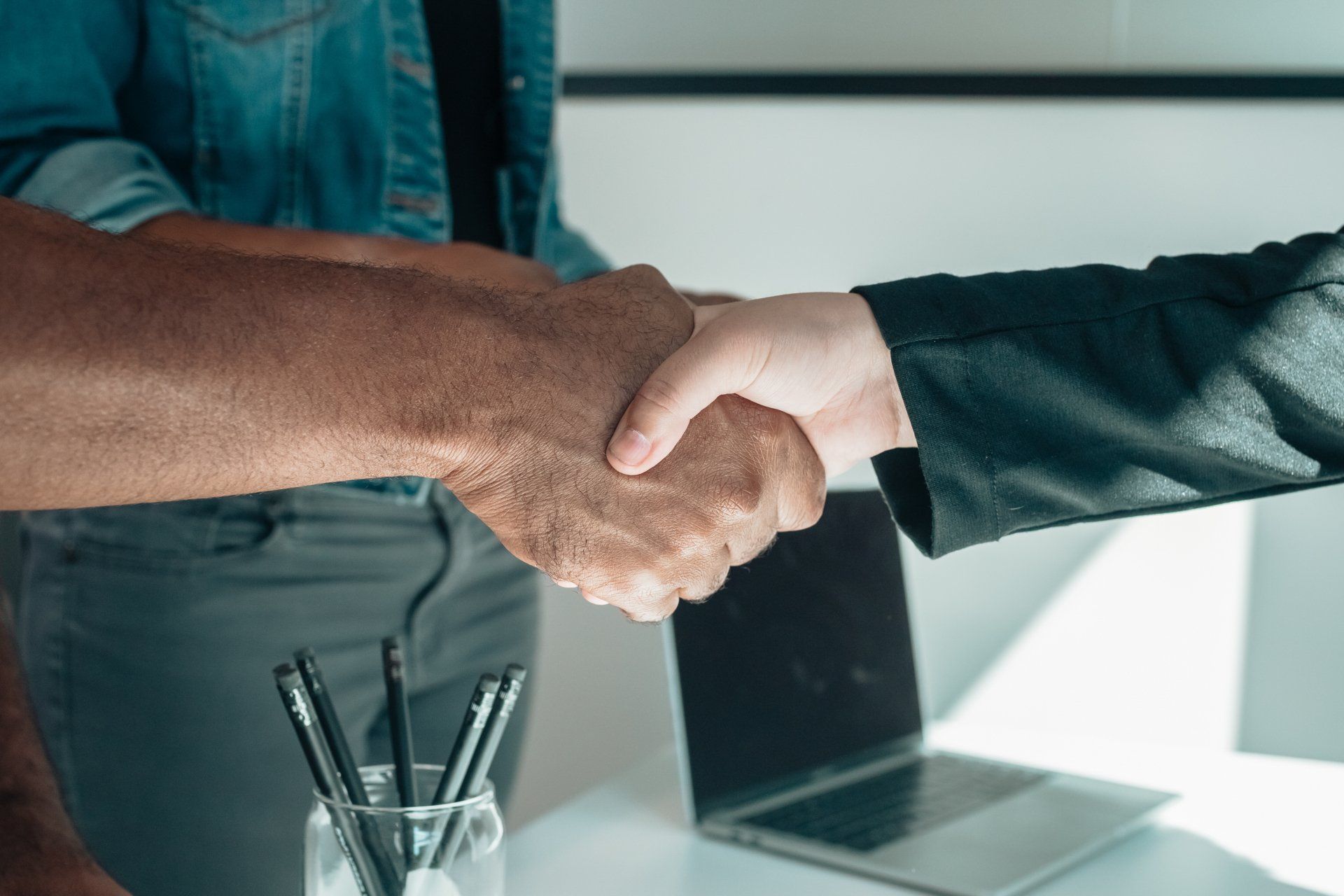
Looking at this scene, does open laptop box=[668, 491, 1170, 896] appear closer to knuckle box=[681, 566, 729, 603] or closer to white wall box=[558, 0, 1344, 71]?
knuckle box=[681, 566, 729, 603]

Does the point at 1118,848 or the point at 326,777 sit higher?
the point at 326,777

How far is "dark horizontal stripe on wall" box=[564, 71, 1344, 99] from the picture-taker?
4.48 feet

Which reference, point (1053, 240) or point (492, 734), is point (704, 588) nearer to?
point (492, 734)

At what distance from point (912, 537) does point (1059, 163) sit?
839 mm

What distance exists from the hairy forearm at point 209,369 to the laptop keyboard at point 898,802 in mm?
476

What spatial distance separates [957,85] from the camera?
1.46 m

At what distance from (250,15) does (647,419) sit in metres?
0.55

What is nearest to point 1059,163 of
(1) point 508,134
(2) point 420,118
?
(1) point 508,134

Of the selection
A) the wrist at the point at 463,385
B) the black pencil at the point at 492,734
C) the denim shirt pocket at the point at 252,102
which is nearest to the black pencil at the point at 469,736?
the black pencil at the point at 492,734

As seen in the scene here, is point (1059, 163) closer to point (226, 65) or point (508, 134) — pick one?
point (508, 134)

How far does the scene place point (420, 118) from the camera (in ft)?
3.57

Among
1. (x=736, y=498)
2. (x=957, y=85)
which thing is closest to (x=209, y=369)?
(x=736, y=498)

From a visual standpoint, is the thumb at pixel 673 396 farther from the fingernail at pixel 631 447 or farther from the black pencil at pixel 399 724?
the black pencil at pixel 399 724

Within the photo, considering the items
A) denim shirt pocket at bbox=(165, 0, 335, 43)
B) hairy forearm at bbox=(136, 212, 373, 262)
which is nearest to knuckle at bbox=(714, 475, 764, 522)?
hairy forearm at bbox=(136, 212, 373, 262)
